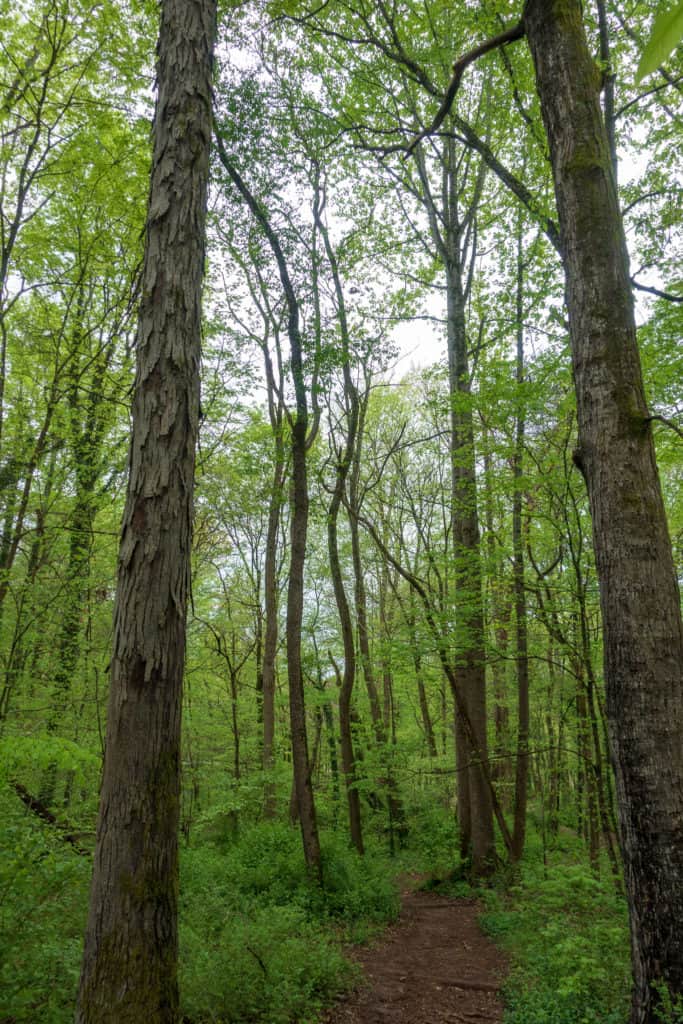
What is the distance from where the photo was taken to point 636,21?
6.98 metres

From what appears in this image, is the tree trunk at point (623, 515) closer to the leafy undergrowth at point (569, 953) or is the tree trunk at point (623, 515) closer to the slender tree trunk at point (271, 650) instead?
the leafy undergrowth at point (569, 953)

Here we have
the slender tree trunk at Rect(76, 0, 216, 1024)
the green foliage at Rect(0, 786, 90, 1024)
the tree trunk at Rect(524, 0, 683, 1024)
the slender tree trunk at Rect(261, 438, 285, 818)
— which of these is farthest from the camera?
the slender tree trunk at Rect(261, 438, 285, 818)

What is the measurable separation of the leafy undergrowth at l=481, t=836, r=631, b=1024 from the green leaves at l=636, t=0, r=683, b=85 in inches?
194

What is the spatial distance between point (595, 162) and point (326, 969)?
667 cm

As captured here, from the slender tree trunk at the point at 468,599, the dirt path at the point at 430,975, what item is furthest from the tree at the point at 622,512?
the slender tree trunk at the point at 468,599

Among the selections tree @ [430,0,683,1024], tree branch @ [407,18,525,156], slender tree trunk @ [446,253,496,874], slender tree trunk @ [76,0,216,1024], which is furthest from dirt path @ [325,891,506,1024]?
tree branch @ [407,18,525,156]

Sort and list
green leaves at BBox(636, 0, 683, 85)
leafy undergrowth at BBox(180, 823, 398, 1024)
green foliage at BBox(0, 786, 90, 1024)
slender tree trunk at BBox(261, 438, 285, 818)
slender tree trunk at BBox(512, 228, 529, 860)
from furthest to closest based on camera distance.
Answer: slender tree trunk at BBox(261, 438, 285, 818)
slender tree trunk at BBox(512, 228, 529, 860)
leafy undergrowth at BBox(180, 823, 398, 1024)
green foliage at BBox(0, 786, 90, 1024)
green leaves at BBox(636, 0, 683, 85)

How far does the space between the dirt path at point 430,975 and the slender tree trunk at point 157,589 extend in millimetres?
3116

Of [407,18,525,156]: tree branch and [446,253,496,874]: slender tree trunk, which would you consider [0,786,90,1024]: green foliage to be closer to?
[446,253,496,874]: slender tree trunk

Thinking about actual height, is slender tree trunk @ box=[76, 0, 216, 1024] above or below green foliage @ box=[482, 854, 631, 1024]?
above

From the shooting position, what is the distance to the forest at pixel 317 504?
2.93 meters

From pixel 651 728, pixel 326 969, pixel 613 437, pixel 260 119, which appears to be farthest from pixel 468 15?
pixel 326 969

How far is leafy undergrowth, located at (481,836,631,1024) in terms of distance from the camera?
4020 mm

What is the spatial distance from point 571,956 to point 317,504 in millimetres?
8922
